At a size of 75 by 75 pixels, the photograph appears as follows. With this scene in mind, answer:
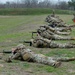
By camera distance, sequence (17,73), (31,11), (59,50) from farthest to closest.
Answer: (31,11) < (59,50) < (17,73)

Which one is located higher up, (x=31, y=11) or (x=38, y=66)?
(x=38, y=66)

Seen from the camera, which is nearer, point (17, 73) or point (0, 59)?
point (17, 73)

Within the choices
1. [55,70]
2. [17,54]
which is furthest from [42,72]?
[17,54]

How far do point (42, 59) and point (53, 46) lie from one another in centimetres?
409

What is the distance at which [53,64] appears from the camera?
926 cm

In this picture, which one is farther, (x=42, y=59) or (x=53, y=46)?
(x=53, y=46)

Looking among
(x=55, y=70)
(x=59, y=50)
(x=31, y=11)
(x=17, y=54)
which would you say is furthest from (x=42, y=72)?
(x=31, y=11)

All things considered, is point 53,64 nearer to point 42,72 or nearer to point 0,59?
point 42,72

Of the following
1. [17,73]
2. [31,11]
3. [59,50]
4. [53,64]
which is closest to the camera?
[17,73]

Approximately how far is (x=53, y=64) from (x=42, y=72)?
1.83 ft

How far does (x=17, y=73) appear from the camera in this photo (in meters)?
8.63

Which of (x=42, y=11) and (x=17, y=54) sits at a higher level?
(x=17, y=54)

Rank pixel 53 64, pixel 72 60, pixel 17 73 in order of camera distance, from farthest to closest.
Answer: pixel 72 60
pixel 53 64
pixel 17 73

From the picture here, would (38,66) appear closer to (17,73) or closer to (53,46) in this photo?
(17,73)
